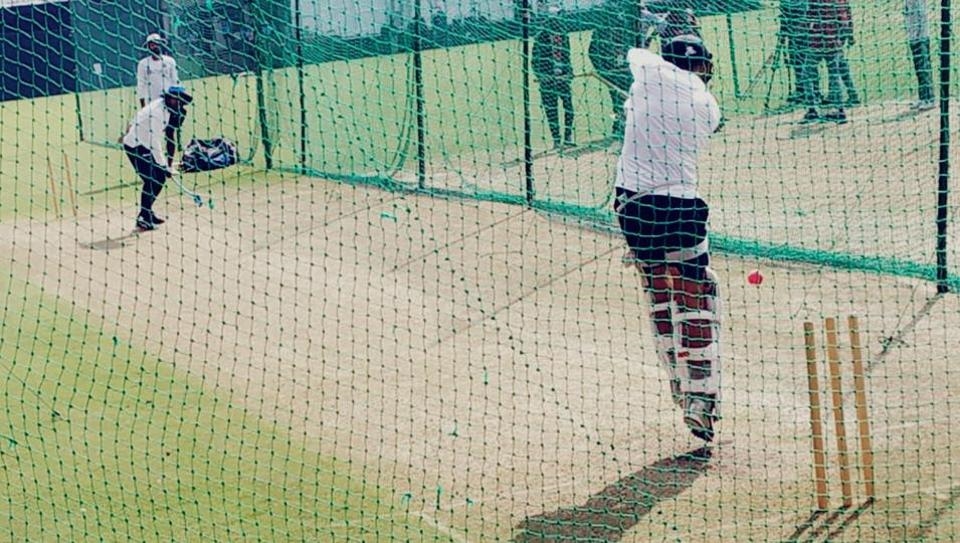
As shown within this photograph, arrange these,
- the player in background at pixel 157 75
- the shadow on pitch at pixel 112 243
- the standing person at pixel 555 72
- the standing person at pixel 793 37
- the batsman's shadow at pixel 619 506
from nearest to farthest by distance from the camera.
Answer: the batsman's shadow at pixel 619 506, the standing person at pixel 793 37, the standing person at pixel 555 72, the shadow on pitch at pixel 112 243, the player in background at pixel 157 75

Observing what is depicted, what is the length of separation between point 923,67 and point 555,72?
3401 mm

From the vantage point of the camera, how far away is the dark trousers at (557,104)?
520 inches

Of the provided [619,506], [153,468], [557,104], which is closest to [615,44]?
[557,104]

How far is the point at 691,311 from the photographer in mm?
7219

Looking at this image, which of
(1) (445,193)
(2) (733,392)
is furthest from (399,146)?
(2) (733,392)

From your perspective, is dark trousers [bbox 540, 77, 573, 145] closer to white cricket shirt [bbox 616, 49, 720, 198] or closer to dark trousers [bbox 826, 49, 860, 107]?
dark trousers [bbox 826, 49, 860, 107]

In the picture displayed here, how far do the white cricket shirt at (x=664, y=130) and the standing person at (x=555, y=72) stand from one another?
580 cm

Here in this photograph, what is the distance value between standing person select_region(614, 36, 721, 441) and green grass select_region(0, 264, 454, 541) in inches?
62.6

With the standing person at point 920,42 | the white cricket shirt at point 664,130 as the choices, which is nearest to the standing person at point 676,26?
the standing person at point 920,42

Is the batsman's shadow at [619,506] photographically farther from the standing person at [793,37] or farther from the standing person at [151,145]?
the standing person at [151,145]

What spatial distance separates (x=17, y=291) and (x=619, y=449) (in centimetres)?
634

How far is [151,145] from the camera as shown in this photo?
14148 mm

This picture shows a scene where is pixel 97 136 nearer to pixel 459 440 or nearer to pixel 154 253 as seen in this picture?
pixel 154 253

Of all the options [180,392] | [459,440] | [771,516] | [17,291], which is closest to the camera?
[771,516]
